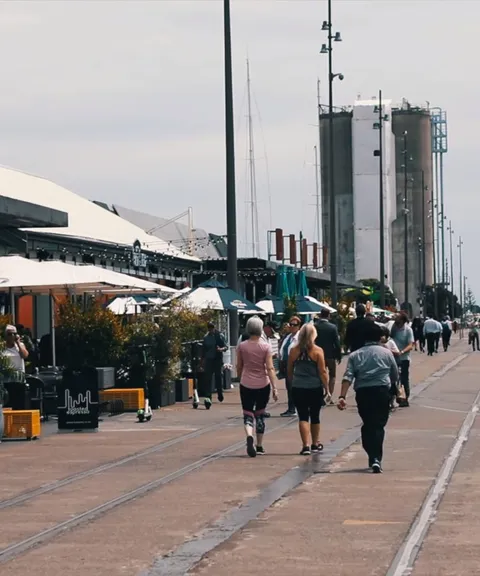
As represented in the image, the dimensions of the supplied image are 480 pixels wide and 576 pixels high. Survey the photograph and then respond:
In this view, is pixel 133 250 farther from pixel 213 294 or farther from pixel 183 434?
pixel 183 434

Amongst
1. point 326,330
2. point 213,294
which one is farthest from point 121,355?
point 213,294

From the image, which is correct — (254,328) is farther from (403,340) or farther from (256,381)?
(403,340)

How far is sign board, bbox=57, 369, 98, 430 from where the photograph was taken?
2155cm

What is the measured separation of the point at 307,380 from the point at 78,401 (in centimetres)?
531

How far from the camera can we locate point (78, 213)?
4662cm

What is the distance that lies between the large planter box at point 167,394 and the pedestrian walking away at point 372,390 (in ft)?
38.8

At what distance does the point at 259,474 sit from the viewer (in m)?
15.5

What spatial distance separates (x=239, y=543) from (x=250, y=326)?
24.2 ft

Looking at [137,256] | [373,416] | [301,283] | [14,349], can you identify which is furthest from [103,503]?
[301,283]

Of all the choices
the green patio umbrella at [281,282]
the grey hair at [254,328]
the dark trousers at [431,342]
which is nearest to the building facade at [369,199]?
the dark trousers at [431,342]

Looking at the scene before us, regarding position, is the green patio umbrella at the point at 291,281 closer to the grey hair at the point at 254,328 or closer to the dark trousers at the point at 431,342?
the dark trousers at the point at 431,342

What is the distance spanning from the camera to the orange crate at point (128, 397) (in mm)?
25641

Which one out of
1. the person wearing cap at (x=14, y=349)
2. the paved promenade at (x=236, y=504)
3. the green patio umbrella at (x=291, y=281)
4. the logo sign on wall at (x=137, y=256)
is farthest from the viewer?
the green patio umbrella at (x=291, y=281)

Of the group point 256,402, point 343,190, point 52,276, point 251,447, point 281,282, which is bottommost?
point 251,447
